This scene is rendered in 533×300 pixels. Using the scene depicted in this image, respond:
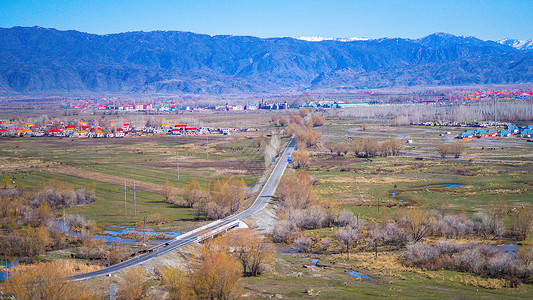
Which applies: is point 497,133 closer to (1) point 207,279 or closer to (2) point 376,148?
(2) point 376,148

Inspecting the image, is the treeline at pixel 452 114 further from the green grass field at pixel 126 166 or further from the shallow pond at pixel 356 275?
the shallow pond at pixel 356 275

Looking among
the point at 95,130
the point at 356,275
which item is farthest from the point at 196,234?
the point at 95,130

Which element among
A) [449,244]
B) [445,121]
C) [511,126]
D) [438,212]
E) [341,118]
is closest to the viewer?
[449,244]

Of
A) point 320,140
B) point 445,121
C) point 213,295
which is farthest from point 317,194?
point 445,121

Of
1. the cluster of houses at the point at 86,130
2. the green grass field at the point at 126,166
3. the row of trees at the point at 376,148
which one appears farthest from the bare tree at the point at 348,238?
the cluster of houses at the point at 86,130

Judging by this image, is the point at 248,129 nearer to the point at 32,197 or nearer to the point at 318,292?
the point at 32,197

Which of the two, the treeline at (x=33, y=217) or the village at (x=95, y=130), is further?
the village at (x=95, y=130)
